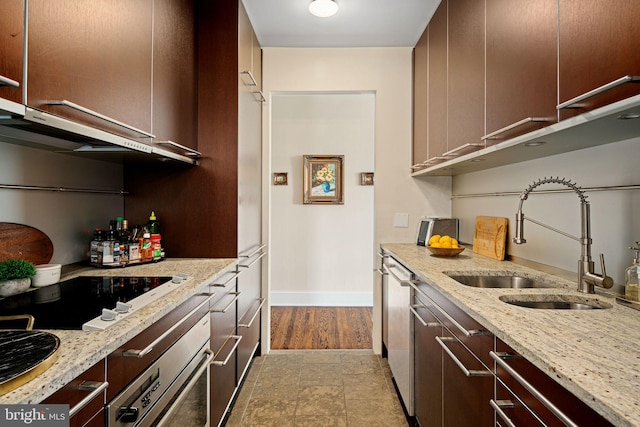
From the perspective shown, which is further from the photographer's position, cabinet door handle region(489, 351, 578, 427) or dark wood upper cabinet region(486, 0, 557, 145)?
dark wood upper cabinet region(486, 0, 557, 145)

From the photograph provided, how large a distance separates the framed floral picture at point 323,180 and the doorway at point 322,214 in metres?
0.06

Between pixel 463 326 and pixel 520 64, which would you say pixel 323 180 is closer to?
pixel 520 64

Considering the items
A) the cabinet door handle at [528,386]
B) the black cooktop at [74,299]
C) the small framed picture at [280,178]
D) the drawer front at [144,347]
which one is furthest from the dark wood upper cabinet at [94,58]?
the small framed picture at [280,178]

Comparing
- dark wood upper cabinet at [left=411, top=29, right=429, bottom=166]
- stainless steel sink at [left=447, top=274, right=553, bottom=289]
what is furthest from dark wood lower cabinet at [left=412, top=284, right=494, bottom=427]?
dark wood upper cabinet at [left=411, top=29, right=429, bottom=166]

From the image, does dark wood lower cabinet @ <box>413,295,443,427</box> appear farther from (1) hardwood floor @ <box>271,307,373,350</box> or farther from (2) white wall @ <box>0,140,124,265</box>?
(2) white wall @ <box>0,140,124,265</box>

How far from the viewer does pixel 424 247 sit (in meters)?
→ 2.51

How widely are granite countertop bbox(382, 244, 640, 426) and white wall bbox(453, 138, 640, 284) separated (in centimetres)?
19

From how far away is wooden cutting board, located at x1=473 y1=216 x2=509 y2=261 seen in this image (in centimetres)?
191

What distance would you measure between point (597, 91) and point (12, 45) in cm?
143

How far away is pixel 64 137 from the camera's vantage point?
1.18 metres

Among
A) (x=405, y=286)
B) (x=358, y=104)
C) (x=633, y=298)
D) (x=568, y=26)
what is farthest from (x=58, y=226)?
(x=358, y=104)

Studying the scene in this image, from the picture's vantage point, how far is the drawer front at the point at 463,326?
968 millimetres

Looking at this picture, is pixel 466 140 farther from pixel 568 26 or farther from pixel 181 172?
pixel 181 172

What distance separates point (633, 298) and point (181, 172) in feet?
6.80
